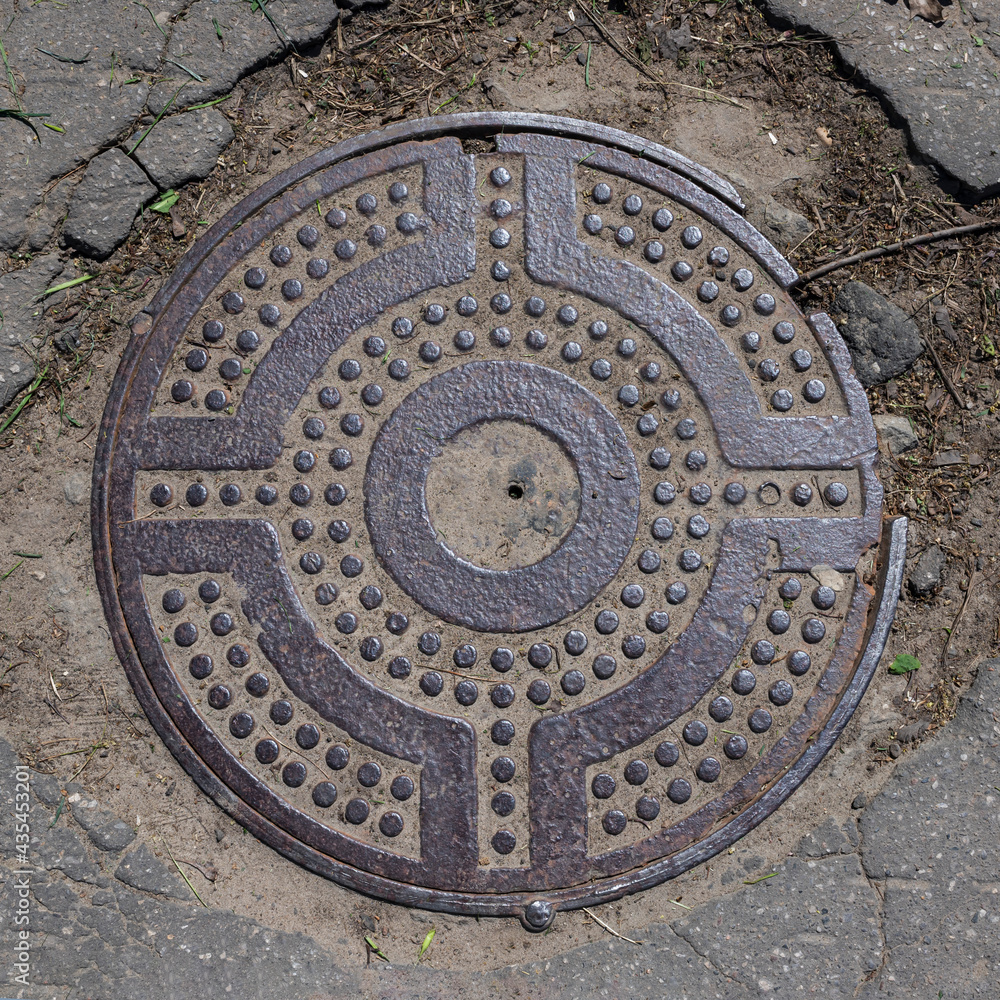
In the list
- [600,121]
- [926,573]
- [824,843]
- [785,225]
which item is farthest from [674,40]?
[824,843]

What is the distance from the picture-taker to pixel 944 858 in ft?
5.79

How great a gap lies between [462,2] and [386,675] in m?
1.64

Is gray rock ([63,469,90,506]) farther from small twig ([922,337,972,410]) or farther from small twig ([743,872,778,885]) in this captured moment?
small twig ([922,337,972,410])

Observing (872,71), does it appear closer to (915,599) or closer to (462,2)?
(462,2)

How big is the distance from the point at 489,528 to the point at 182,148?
1.18 metres

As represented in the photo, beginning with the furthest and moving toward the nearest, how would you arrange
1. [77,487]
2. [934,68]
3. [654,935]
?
[934,68]
[77,487]
[654,935]

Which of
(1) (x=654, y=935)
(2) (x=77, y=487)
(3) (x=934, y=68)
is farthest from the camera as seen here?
(3) (x=934, y=68)

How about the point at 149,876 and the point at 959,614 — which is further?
the point at 959,614

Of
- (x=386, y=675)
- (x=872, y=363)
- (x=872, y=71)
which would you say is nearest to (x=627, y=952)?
(x=386, y=675)

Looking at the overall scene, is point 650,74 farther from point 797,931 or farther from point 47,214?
point 797,931

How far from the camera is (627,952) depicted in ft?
5.66

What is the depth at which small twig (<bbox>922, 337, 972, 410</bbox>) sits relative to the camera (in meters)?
1.91

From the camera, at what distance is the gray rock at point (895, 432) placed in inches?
74.0

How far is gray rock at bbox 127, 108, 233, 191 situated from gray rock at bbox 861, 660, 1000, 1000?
2168 mm
